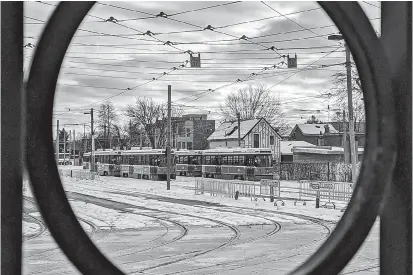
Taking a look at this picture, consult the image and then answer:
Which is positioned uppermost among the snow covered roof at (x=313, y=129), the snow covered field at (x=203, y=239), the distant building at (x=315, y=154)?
the snow covered roof at (x=313, y=129)

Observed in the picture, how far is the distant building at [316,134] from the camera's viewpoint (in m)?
93.0

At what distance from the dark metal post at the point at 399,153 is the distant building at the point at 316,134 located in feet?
Answer: 298

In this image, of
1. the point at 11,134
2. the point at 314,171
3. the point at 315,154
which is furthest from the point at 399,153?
the point at 315,154

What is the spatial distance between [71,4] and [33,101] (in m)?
0.22

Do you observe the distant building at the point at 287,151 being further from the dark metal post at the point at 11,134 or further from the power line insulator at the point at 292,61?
the dark metal post at the point at 11,134

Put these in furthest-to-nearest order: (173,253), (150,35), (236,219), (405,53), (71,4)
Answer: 1. (150,35)
2. (236,219)
3. (173,253)
4. (405,53)
5. (71,4)

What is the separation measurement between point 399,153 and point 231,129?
3018 inches

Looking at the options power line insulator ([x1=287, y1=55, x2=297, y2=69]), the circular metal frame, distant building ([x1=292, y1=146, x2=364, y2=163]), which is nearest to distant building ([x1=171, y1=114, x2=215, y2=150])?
distant building ([x1=292, y1=146, x2=364, y2=163])

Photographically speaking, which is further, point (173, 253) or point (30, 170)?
point (173, 253)

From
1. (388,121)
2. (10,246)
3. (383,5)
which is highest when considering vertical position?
(383,5)

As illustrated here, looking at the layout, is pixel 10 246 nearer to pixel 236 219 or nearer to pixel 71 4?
pixel 71 4

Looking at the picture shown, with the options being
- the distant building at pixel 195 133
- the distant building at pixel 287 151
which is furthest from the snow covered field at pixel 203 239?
the distant building at pixel 195 133

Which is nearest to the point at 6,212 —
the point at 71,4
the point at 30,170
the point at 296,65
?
the point at 30,170

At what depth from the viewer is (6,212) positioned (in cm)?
131
